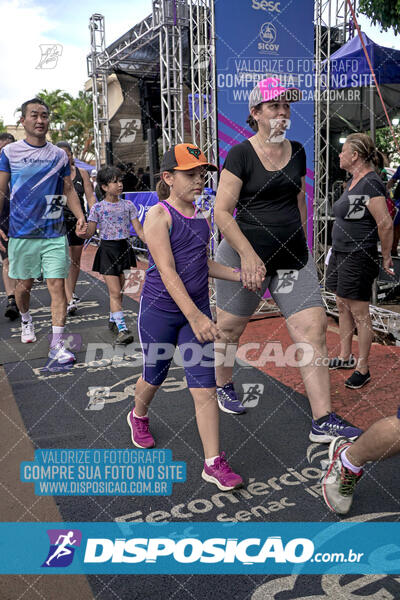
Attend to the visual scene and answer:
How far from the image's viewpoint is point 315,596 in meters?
1.80

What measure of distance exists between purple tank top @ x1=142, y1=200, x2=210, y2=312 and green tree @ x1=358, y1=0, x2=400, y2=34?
11.3 metres

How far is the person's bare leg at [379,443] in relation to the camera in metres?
1.94

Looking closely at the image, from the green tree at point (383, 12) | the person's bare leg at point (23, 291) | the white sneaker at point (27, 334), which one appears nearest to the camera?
the person's bare leg at point (23, 291)

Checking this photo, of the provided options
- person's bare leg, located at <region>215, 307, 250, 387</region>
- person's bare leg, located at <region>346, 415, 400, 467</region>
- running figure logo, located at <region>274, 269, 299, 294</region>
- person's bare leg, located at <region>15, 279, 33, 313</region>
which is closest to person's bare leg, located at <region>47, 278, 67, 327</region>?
person's bare leg, located at <region>15, 279, 33, 313</region>

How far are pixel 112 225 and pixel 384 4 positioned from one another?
10.2m

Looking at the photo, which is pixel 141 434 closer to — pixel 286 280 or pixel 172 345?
pixel 172 345

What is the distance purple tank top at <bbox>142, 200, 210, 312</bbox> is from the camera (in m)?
2.47

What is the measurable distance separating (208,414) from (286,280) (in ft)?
3.06

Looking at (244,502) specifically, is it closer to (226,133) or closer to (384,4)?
(226,133)

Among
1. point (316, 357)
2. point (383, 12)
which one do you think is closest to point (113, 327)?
point (316, 357)

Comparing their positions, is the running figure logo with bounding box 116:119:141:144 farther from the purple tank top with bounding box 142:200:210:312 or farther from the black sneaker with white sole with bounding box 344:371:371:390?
the purple tank top with bounding box 142:200:210:312

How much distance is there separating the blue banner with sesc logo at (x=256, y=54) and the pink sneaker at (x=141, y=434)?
325 centimetres

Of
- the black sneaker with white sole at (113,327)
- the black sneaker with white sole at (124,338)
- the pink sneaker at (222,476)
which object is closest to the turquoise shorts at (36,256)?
the black sneaker with white sole at (124,338)

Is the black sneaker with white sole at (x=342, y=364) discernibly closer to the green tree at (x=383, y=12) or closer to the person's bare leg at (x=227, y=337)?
the person's bare leg at (x=227, y=337)
